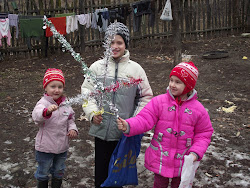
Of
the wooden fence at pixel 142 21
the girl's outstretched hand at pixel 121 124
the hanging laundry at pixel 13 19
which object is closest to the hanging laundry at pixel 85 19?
the wooden fence at pixel 142 21

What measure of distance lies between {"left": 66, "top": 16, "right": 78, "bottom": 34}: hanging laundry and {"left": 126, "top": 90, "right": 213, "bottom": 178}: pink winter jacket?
25.0ft

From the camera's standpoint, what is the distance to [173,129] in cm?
235

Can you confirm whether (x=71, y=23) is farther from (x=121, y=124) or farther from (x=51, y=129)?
(x=121, y=124)

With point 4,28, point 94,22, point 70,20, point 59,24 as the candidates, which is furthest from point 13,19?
point 94,22

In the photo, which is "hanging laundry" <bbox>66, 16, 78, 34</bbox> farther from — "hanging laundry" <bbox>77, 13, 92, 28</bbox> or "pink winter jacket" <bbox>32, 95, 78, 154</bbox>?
"pink winter jacket" <bbox>32, 95, 78, 154</bbox>

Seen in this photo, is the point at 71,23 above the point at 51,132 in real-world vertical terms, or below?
above

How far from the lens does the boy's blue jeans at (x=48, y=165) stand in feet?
8.84

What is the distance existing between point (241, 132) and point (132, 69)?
2.79 metres

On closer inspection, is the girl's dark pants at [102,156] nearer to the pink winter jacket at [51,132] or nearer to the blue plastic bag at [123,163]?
the blue plastic bag at [123,163]

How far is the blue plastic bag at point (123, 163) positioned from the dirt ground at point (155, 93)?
31.2 inches

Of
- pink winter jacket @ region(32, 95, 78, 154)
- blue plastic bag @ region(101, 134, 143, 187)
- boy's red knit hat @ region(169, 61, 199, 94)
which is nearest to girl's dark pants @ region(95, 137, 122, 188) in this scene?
blue plastic bag @ region(101, 134, 143, 187)

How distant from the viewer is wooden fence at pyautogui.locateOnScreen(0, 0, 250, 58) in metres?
9.77

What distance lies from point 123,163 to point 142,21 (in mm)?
8889

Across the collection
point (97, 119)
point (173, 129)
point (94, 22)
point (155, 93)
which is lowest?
point (155, 93)
